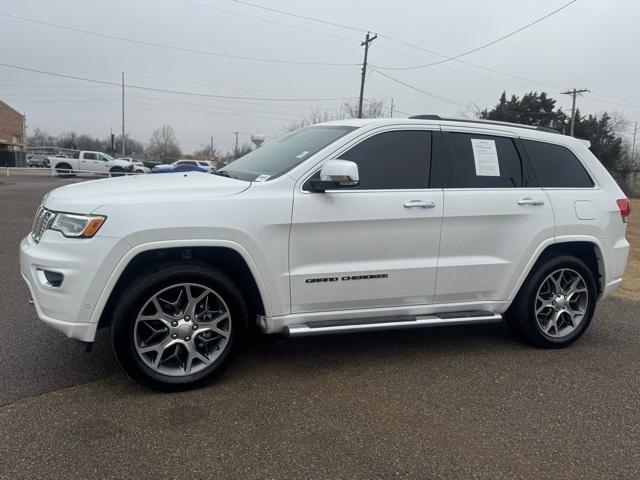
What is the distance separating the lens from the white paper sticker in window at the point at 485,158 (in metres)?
4.34

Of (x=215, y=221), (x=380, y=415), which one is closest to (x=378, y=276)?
(x=380, y=415)

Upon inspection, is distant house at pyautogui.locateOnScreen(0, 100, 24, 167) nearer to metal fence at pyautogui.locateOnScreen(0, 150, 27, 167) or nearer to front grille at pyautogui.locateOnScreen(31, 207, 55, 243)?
metal fence at pyautogui.locateOnScreen(0, 150, 27, 167)

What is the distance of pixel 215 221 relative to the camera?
3.43 meters

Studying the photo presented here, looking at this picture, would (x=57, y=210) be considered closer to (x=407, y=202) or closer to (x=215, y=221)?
(x=215, y=221)

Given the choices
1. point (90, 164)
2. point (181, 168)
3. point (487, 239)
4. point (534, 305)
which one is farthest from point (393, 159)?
point (90, 164)

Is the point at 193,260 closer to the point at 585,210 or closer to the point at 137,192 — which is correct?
the point at 137,192

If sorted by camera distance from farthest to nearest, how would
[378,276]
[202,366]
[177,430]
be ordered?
[378,276], [202,366], [177,430]

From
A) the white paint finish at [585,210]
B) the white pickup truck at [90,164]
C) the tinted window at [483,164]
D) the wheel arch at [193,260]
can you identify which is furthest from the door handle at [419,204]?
the white pickup truck at [90,164]

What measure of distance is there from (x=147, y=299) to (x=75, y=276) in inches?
17.4

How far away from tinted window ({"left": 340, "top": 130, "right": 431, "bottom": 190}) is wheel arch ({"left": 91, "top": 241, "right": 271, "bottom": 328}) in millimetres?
1015

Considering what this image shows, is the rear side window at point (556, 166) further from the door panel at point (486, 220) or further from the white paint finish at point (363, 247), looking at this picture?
the white paint finish at point (363, 247)

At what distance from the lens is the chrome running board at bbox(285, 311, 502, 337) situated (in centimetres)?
372

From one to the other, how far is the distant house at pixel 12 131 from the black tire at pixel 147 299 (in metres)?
54.1

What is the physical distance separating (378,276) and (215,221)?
49.4 inches
